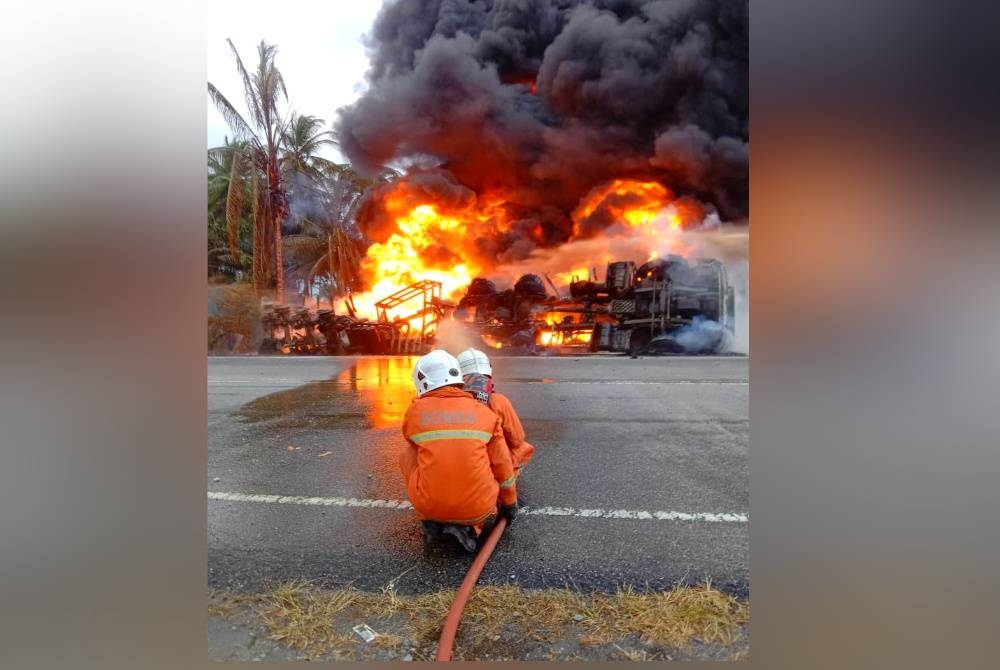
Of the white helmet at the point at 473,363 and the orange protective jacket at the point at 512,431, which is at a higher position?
the white helmet at the point at 473,363

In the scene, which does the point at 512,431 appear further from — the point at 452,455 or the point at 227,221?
the point at 227,221

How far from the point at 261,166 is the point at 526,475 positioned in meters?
2.59

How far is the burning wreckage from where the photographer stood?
3.29 metres

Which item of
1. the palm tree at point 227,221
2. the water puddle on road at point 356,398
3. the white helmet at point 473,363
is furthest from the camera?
the water puddle on road at point 356,398

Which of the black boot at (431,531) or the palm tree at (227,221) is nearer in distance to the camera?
the black boot at (431,531)

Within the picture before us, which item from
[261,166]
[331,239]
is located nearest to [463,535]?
[331,239]

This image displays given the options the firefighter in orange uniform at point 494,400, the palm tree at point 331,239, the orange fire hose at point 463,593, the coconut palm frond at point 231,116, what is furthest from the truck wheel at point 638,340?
the coconut palm frond at point 231,116

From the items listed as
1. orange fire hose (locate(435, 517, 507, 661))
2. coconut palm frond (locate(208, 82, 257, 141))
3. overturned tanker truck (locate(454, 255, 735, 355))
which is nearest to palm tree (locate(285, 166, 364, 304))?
coconut palm frond (locate(208, 82, 257, 141))

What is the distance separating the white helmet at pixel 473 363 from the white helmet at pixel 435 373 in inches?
9.9

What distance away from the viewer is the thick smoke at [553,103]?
9.95ft

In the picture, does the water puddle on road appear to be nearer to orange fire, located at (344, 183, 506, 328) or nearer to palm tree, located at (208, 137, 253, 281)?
orange fire, located at (344, 183, 506, 328)

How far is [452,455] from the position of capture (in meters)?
2.54

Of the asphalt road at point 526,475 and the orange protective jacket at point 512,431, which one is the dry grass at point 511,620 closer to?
the asphalt road at point 526,475
